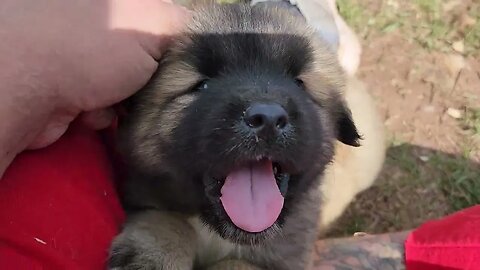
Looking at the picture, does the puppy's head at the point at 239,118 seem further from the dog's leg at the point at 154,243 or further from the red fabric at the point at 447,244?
the red fabric at the point at 447,244

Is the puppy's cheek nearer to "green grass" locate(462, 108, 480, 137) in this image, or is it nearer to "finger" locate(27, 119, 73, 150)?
"finger" locate(27, 119, 73, 150)

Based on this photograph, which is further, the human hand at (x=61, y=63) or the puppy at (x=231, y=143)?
the puppy at (x=231, y=143)

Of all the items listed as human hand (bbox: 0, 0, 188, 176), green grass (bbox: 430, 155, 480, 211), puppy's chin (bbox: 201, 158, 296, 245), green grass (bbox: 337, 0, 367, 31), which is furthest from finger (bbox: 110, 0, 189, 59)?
green grass (bbox: 337, 0, 367, 31)

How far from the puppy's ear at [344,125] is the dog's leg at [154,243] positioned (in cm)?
59

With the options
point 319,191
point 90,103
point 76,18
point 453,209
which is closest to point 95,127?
point 90,103

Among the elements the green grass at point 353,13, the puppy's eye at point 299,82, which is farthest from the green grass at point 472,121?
the puppy's eye at point 299,82

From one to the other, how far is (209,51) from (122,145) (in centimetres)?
41

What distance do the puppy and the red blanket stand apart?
0.08 m

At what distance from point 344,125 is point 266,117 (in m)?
0.64

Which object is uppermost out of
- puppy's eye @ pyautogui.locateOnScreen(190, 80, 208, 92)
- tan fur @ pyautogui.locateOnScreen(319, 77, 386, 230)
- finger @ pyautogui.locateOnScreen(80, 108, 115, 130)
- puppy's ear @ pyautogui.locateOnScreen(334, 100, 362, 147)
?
puppy's eye @ pyautogui.locateOnScreen(190, 80, 208, 92)

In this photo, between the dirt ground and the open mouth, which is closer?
the open mouth

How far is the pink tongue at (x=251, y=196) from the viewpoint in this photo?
198 cm

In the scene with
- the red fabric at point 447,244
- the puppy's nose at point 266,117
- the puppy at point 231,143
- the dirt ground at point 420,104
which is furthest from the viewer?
the dirt ground at point 420,104

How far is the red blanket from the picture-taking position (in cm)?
186
